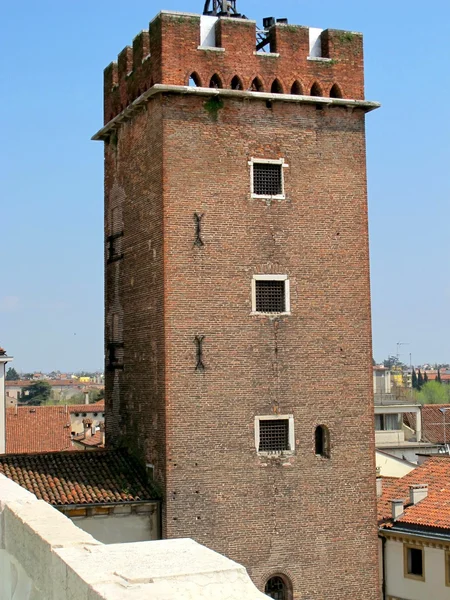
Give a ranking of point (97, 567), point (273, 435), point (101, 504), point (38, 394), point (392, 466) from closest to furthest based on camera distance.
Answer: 1. point (97, 567)
2. point (101, 504)
3. point (273, 435)
4. point (392, 466)
5. point (38, 394)

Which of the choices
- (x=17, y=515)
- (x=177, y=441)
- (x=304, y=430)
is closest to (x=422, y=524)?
(x=304, y=430)

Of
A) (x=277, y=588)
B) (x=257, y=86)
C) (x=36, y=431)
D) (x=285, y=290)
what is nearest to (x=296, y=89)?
(x=257, y=86)

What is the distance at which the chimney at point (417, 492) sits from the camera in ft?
90.0

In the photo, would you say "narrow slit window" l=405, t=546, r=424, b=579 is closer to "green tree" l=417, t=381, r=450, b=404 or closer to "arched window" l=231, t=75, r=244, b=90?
"arched window" l=231, t=75, r=244, b=90

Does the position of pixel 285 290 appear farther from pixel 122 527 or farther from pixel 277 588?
pixel 277 588

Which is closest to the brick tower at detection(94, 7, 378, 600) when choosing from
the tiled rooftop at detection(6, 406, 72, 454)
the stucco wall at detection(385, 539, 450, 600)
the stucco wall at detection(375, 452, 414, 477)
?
the stucco wall at detection(385, 539, 450, 600)

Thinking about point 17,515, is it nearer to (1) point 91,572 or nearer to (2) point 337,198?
(1) point 91,572

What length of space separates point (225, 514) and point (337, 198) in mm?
7179

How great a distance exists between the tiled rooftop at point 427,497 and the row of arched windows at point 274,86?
487 inches

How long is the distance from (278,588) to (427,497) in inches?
391

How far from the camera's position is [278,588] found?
1894 centimetres

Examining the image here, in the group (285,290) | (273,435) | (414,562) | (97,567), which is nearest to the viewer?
(97,567)

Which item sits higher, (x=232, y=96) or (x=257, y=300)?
(x=232, y=96)

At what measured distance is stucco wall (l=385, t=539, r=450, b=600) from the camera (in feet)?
82.2
